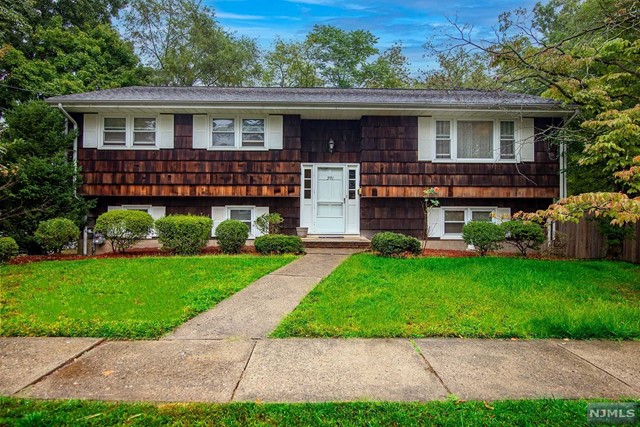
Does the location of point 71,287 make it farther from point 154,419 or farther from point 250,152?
point 250,152

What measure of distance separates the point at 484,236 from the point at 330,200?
4472mm

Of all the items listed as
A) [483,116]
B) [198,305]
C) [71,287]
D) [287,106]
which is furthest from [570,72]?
[71,287]

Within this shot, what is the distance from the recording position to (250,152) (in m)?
10.0

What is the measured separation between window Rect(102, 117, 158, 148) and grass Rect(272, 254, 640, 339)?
7.37m

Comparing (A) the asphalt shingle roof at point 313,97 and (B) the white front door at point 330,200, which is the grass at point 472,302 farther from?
(A) the asphalt shingle roof at point 313,97

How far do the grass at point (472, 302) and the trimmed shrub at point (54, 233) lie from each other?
22.2 ft

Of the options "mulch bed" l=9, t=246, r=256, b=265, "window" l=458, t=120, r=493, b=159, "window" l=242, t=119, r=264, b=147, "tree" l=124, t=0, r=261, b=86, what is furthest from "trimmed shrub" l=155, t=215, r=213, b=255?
"tree" l=124, t=0, r=261, b=86

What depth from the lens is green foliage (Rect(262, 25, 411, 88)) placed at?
22.2 metres

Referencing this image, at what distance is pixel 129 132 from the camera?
1006cm

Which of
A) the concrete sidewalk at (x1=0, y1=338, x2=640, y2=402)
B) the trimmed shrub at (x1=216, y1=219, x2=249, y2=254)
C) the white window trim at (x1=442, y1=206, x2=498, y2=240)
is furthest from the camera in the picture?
the white window trim at (x1=442, y1=206, x2=498, y2=240)

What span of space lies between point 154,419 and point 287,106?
8608 millimetres

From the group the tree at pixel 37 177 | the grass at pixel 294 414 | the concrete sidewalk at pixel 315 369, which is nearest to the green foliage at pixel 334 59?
the tree at pixel 37 177

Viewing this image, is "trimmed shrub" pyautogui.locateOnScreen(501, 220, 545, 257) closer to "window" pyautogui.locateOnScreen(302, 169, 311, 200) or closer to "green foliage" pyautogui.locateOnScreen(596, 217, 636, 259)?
"green foliage" pyautogui.locateOnScreen(596, 217, 636, 259)

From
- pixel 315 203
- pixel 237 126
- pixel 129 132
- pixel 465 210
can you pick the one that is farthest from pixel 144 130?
pixel 465 210
